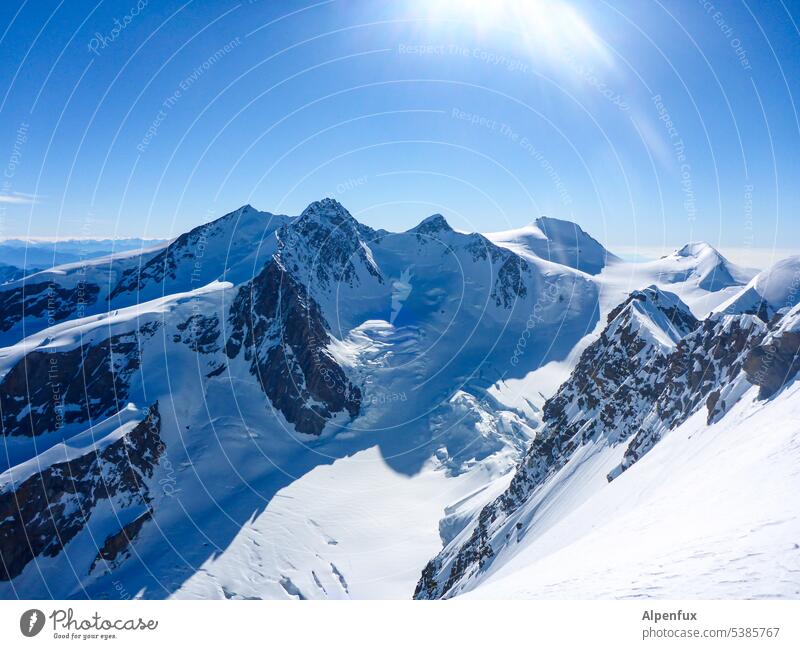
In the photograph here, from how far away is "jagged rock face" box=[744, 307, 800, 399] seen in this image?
1044 inches

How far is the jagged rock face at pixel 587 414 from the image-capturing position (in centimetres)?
4984

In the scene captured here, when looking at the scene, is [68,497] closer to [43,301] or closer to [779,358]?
[779,358]

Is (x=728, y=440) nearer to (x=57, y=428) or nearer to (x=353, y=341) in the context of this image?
(x=57, y=428)

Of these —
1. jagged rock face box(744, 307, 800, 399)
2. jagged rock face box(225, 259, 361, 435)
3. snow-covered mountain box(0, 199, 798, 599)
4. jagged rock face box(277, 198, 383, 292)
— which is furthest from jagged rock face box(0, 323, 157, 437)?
jagged rock face box(744, 307, 800, 399)

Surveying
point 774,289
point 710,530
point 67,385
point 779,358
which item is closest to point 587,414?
point 779,358

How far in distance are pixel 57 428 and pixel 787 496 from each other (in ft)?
366

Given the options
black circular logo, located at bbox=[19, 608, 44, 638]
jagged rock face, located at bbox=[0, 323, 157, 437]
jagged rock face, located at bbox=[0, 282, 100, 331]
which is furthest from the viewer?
jagged rock face, located at bbox=[0, 282, 100, 331]

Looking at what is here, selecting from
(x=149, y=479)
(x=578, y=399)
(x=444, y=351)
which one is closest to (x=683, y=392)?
(x=578, y=399)

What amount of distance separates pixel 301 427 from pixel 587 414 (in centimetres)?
7966

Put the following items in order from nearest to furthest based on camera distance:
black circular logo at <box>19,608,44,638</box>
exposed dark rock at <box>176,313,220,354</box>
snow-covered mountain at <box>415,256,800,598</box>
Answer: black circular logo at <box>19,608,44,638</box> → snow-covered mountain at <box>415,256,800,598</box> → exposed dark rock at <box>176,313,220,354</box>

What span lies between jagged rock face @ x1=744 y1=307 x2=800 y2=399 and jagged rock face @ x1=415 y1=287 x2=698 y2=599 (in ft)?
67.3

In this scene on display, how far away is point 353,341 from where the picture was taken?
160750mm

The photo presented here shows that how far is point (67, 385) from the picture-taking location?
96.4 meters

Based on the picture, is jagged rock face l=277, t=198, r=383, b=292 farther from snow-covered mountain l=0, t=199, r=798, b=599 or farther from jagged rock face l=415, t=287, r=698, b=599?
jagged rock face l=415, t=287, r=698, b=599
